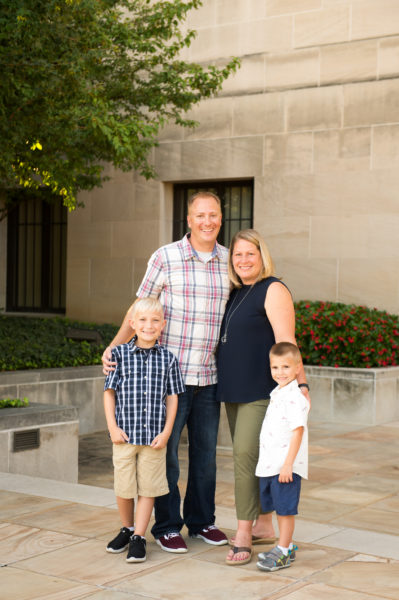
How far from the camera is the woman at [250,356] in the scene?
4.79 meters

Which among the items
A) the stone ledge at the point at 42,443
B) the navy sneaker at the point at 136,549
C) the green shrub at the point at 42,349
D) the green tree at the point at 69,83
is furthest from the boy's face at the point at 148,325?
the green shrub at the point at 42,349

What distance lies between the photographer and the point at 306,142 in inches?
540

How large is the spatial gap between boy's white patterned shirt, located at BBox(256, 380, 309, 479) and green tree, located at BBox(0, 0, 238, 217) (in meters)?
4.59

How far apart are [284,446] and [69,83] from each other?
210 inches

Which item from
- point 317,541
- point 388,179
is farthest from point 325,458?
point 388,179

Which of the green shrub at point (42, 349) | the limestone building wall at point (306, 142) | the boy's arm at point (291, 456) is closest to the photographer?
the boy's arm at point (291, 456)

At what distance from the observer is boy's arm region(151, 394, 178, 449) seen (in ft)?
15.6

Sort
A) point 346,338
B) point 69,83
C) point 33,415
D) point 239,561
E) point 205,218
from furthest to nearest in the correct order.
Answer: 1. point 346,338
2. point 69,83
3. point 33,415
4. point 205,218
5. point 239,561

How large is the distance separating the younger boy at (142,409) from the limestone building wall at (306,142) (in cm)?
875

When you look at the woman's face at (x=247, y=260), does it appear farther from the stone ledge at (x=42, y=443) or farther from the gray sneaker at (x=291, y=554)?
the stone ledge at (x=42, y=443)

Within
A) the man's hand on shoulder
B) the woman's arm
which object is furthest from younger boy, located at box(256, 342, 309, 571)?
the man's hand on shoulder

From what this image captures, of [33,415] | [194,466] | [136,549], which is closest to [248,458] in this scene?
[194,466]

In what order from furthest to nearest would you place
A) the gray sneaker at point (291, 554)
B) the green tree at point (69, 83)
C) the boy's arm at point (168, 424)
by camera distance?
1. the green tree at point (69, 83)
2. the boy's arm at point (168, 424)
3. the gray sneaker at point (291, 554)

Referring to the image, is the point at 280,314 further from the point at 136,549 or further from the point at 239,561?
the point at 136,549
